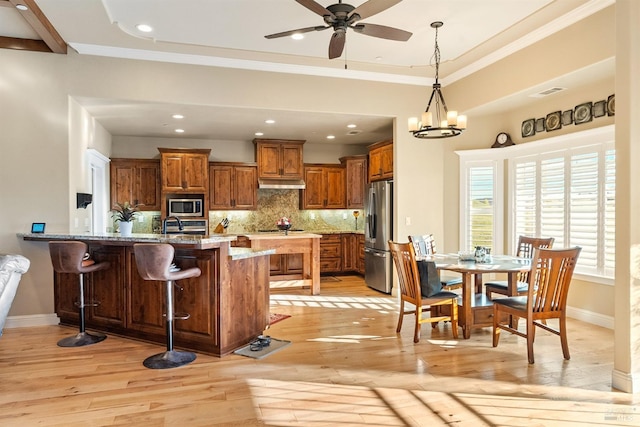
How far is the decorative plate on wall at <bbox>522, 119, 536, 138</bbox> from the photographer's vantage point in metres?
5.75

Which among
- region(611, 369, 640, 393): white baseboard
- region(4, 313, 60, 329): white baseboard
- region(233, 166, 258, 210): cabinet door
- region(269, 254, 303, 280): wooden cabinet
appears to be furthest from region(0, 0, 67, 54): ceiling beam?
region(611, 369, 640, 393): white baseboard

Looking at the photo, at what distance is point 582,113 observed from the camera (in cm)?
500

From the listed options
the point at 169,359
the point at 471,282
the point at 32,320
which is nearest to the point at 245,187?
the point at 32,320

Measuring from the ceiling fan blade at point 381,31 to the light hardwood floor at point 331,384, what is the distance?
280cm

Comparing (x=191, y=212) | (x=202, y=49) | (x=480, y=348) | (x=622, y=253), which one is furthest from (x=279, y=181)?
(x=622, y=253)

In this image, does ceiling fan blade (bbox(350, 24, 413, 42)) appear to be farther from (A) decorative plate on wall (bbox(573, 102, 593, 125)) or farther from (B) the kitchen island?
(A) decorative plate on wall (bbox(573, 102, 593, 125))

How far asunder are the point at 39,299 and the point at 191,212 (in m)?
3.32

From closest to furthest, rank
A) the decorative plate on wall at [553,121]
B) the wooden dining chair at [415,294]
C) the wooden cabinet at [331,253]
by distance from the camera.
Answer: the wooden dining chair at [415,294] → the decorative plate on wall at [553,121] → the wooden cabinet at [331,253]

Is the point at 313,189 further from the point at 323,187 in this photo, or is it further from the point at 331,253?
the point at 331,253

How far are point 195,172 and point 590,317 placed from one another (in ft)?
21.5

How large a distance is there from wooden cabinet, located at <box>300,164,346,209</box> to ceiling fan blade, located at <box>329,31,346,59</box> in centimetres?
500

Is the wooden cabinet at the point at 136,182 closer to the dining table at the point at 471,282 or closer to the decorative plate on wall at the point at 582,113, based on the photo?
the dining table at the point at 471,282

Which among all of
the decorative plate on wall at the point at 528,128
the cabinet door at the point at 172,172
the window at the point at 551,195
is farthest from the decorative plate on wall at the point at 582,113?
the cabinet door at the point at 172,172

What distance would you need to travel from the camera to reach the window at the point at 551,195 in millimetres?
4754
